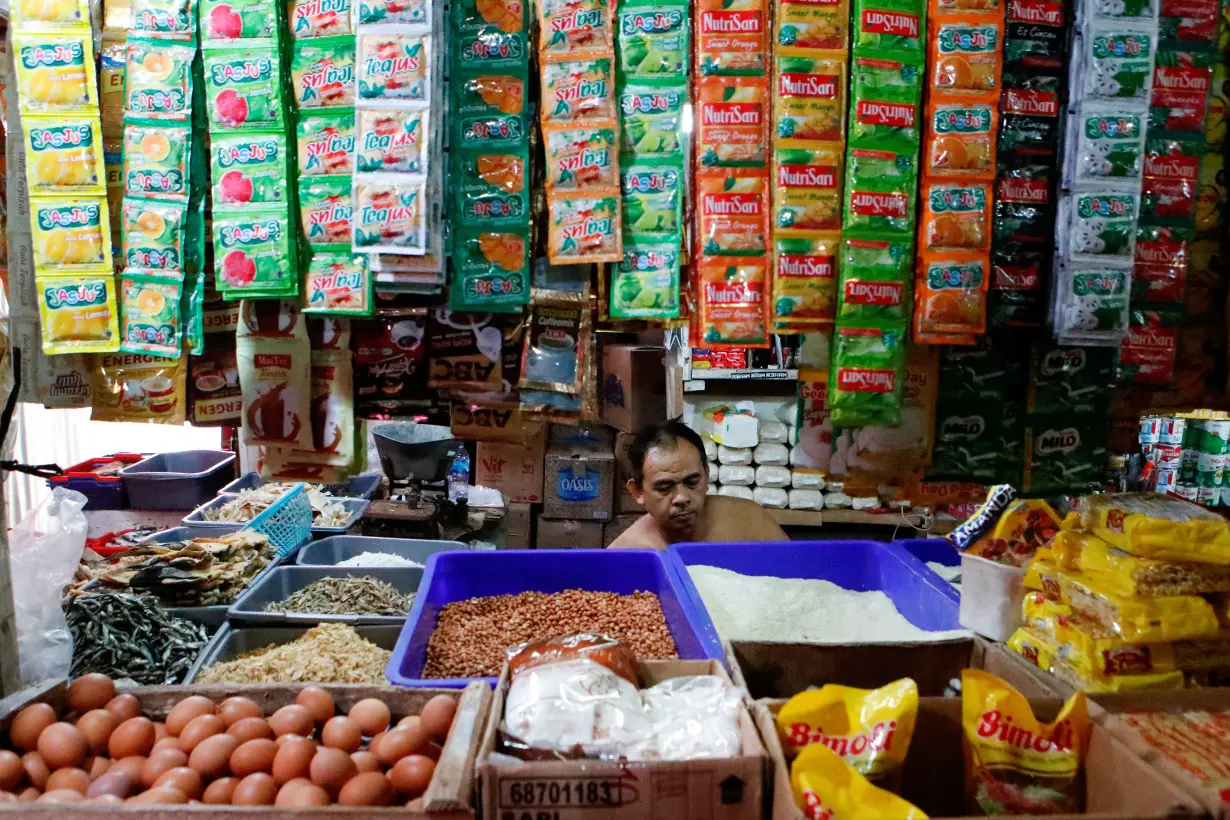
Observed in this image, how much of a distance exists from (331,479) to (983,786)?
1.45m

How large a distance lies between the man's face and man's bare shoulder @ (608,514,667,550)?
0.23ft

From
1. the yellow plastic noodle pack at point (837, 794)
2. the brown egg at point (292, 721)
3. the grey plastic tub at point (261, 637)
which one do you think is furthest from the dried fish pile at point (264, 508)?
the yellow plastic noodle pack at point (837, 794)

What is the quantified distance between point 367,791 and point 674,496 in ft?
5.54

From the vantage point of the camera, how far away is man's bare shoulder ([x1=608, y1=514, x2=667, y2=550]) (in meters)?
2.83

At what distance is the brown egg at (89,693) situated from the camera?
4.74ft

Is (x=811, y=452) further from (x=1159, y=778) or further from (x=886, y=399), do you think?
(x=1159, y=778)

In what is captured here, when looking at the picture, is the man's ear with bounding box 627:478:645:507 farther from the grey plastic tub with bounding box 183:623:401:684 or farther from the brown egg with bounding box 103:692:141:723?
the brown egg with bounding box 103:692:141:723

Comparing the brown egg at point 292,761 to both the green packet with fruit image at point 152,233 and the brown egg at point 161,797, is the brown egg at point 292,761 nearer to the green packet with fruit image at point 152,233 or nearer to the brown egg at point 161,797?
the brown egg at point 161,797

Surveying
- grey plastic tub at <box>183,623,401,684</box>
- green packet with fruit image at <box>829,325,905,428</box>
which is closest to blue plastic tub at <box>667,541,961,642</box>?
green packet with fruit image at <box>829,325,905,428</box>

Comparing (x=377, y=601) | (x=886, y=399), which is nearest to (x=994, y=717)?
(x=886, y=399)

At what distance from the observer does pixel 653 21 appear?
4.99 ft

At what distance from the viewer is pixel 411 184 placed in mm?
1439

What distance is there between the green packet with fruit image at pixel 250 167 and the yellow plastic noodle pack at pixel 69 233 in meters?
0.26

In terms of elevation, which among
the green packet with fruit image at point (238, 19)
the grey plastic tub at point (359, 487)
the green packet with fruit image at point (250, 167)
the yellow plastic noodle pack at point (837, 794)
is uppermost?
the green packet with fruit image at point (238, 19)
